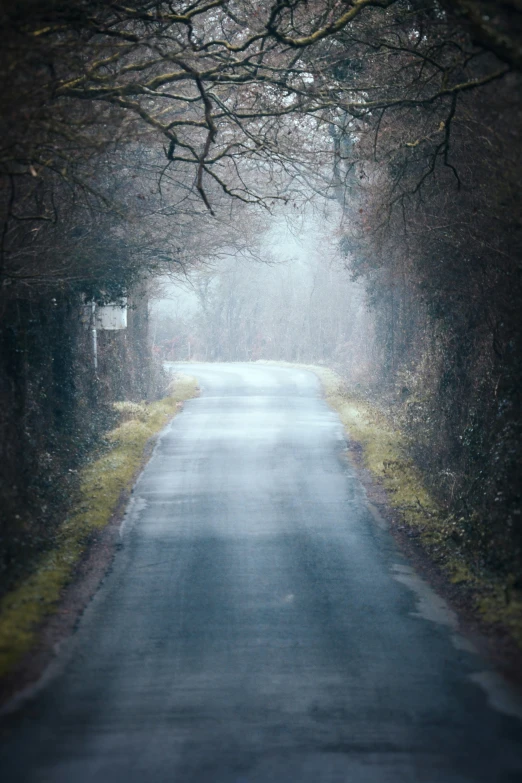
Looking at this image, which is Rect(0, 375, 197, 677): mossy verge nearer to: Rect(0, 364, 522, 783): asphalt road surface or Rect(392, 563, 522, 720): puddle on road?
Rect(0, 364, 522, 783): asphalt road surface

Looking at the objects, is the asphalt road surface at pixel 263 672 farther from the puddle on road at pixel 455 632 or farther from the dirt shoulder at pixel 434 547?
the dirt shoulder at pixel 434 547

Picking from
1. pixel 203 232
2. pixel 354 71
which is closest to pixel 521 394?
pixel 354 71

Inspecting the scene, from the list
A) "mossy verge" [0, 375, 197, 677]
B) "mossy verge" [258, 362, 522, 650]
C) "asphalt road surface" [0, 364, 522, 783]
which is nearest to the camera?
"asphalt road surface" [0, 364, 522, 783]

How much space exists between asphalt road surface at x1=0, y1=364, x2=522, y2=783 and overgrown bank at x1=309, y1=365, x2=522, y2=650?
0.46 metres

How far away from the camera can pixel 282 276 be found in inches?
2630

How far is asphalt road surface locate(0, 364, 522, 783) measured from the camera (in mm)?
5594

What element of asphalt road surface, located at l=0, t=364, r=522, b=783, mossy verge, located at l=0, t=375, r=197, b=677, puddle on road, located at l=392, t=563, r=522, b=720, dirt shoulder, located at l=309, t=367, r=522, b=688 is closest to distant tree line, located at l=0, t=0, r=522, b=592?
mossy verge, located at l=0, t=375, r=197, b=677

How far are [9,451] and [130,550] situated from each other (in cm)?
212

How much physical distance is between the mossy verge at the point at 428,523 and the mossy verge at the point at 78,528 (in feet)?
15.0

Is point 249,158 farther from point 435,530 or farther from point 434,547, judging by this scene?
point 434,547

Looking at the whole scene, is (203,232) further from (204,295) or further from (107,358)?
(204,295)

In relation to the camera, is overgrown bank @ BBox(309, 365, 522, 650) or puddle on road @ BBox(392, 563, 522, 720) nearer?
puddle on road @ BBox(392, 563, 522, 720)

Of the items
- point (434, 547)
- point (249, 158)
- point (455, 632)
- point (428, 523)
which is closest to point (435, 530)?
point (428, 523)

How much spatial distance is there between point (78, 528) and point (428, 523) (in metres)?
5.14
